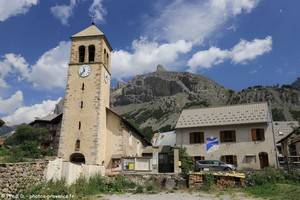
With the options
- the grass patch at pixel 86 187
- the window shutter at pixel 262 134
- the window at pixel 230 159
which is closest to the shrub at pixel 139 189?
the grass patch at pixel 86 187

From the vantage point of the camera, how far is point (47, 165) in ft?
56.0

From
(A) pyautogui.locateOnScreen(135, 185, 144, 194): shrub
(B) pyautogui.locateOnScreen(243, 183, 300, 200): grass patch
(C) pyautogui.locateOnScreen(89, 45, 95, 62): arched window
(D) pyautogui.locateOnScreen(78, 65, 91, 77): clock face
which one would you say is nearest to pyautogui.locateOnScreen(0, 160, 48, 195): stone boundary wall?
(A) pyautogui.locateOnScreen(135, 185, 144, 194): shrub

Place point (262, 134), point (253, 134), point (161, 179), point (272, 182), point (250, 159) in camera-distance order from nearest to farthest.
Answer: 1. point (272, 182)
2. point (161, 179)
3. point (250, 159)
4. point (262, 134)
5. point (253, 134)

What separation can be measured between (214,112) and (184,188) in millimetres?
16597

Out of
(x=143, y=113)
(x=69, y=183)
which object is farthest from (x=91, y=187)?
(x=143, y=113)

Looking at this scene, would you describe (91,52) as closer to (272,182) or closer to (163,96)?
(272,182)

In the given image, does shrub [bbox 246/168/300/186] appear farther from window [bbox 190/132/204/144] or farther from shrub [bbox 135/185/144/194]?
window [bbox 190/132/204/144]

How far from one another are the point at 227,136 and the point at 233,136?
0.68 m

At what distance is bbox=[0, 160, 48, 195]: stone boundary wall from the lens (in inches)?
587

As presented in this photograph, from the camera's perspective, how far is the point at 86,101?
33250mm

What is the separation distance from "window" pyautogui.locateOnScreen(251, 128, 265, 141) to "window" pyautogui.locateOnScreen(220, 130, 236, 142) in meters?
2.13

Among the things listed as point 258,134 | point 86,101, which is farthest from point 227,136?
point 86,101

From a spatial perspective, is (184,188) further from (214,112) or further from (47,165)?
(214,112)

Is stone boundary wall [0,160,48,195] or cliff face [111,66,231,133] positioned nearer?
stone boundary wall [0,160,48,195]
